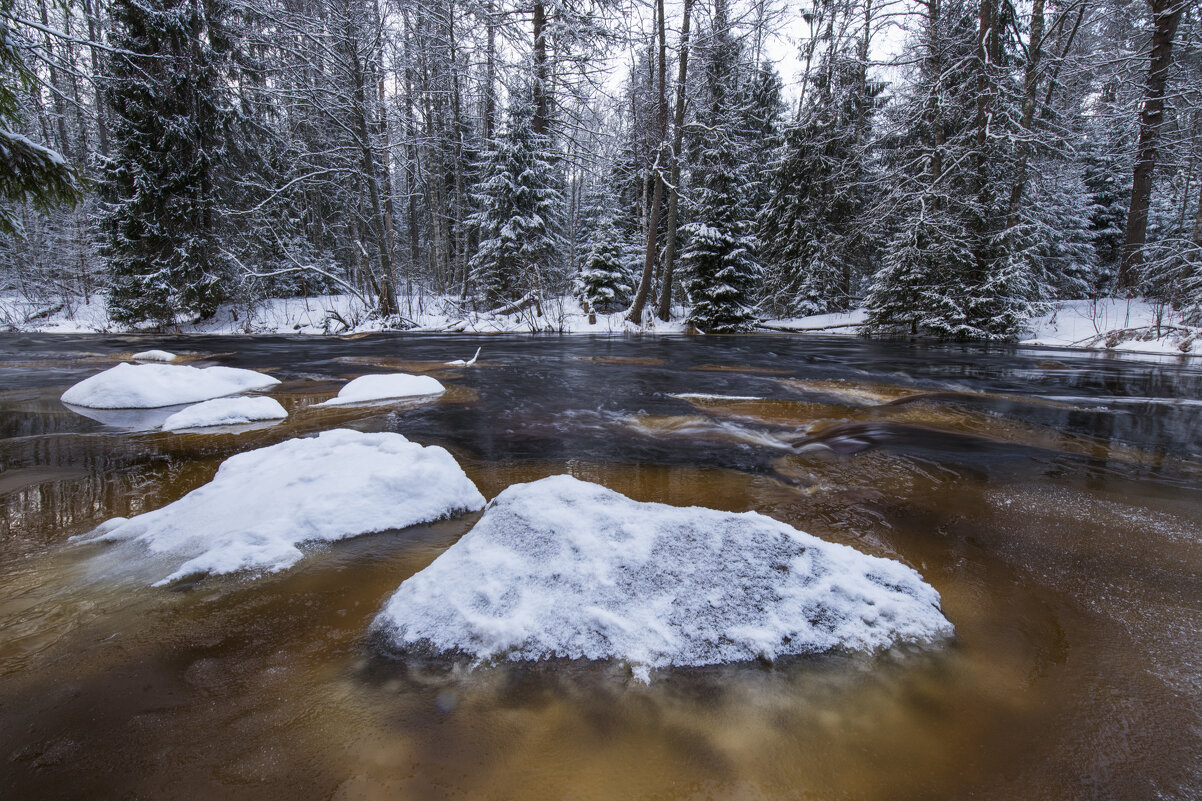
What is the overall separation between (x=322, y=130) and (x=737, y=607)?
20.4m

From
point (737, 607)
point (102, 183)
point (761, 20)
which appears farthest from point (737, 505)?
point (102, 183)

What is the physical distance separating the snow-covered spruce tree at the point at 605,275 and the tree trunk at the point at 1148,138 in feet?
48.9

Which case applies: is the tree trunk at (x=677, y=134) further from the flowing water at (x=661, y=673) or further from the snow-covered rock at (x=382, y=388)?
the flowing water at (x=661, y=673)

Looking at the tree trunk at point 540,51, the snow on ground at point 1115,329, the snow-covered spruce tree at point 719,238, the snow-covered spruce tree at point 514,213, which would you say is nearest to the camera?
the snow on ground at point 1115,329

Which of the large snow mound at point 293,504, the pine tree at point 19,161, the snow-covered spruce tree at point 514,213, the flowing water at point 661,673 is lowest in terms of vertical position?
the flowing water at point 661,673

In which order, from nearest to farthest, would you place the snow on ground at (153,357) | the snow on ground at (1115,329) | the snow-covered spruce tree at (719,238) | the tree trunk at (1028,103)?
the snow on ground at (153,357) → the snow on ground at (1115,329) → the tree trunk at (1028,103) → the snow-covered spruce tree at (719,238)

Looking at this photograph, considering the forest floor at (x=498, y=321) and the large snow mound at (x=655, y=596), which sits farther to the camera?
the forest floor at (x=498, y=321)

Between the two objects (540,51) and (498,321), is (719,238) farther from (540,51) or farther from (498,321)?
(498,321)

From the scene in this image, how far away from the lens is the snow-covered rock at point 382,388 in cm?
647

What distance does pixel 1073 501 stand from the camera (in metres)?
3.49

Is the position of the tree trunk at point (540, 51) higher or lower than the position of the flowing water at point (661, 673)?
higher

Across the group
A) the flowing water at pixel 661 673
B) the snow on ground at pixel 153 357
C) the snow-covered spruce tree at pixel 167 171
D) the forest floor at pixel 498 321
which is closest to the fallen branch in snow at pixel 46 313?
the forest floor at pixel 498 321

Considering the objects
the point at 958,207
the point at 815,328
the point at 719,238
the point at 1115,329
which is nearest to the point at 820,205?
the point at 815,328

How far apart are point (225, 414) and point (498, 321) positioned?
1290cm
